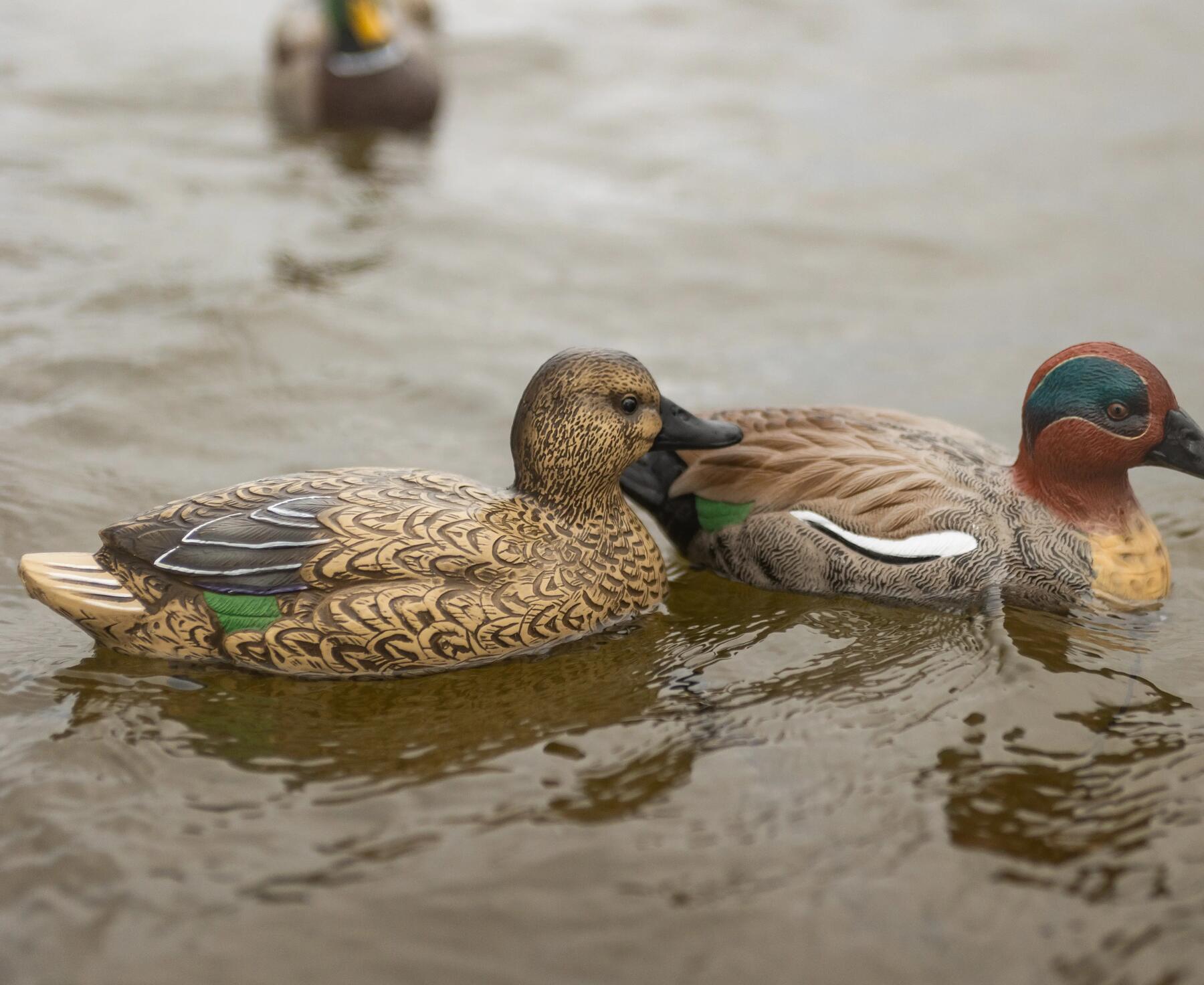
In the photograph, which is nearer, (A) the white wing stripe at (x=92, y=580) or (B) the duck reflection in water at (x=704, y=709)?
(B) the duck reflection in water at (x=704, y=709)

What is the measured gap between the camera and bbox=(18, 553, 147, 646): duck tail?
5.64 meters

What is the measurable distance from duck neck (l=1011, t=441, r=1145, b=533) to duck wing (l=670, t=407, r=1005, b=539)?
0.29 meters

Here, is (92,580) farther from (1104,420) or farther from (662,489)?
(1104,420)

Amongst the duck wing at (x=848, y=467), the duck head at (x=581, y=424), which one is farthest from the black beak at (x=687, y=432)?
the duck wing at (x=848, y=467)

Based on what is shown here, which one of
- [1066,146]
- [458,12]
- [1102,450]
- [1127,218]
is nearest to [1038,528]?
Answer: [1102,450]

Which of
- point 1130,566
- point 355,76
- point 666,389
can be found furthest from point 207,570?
point 355,76

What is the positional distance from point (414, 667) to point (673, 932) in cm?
176

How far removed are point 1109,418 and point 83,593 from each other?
4380 millimetres

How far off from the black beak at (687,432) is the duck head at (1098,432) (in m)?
1.38

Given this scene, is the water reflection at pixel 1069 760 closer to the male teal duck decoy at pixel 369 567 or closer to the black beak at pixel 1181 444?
the black beak at pixel 1181 444

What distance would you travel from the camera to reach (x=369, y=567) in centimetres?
558

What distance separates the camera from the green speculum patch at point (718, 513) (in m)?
6.68

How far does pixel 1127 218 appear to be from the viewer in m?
11.7

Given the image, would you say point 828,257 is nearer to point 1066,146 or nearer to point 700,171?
point 700,171
